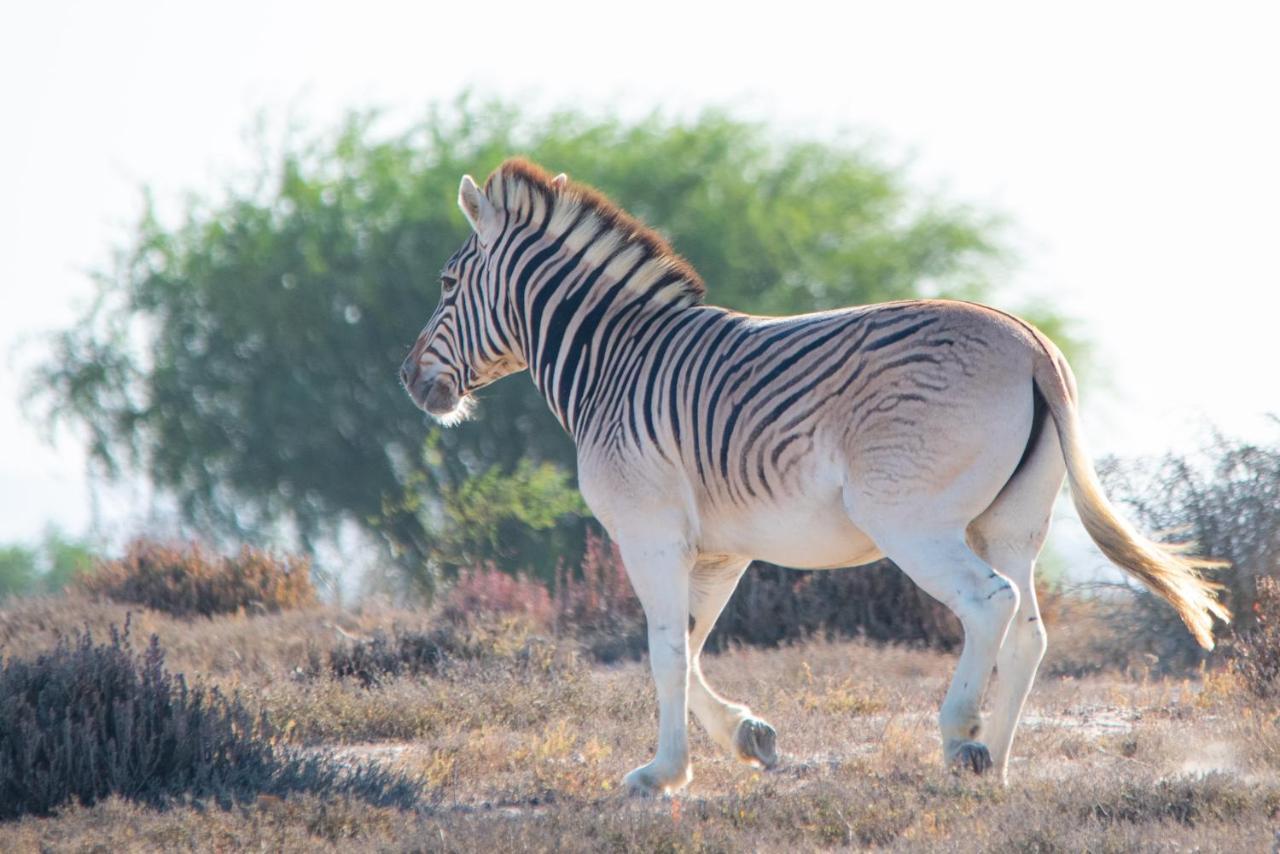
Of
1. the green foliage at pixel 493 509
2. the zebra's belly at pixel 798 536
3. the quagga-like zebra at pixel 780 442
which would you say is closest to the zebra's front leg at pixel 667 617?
the quagga-like zebra at pixel 780 442

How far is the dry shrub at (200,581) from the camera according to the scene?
13523 millimetres

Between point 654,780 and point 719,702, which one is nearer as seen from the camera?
point 654,780

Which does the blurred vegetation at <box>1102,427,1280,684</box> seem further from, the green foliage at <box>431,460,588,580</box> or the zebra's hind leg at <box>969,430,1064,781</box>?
the green foliage at <box>431,460,588,580</box>

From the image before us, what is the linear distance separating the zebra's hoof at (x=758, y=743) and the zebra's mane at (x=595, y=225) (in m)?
1.97

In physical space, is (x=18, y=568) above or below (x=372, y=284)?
below

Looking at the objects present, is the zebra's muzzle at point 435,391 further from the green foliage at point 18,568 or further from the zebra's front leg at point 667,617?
the green foliage at point 18,568

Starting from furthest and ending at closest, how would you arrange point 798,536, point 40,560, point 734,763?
point 40,560
point 734,763
point 798,536

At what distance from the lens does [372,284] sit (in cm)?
2297

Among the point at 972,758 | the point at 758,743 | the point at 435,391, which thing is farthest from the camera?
the point at 435,391

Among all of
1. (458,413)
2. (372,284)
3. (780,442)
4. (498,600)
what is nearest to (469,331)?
(458,413)

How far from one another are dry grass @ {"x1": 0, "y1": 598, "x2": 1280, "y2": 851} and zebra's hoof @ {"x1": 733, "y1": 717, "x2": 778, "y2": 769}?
13 centimetres

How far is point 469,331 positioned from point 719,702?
225 centimetres

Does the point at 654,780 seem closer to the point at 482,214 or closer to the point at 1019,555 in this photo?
the point at 1019,555

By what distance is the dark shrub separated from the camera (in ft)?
21.1
